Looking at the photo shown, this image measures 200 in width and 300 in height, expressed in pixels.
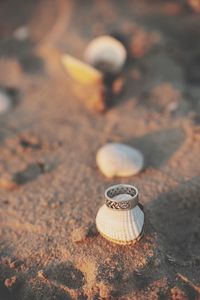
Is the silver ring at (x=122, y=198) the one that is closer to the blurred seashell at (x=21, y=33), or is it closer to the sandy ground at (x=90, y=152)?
the sandy ground at (x=90, y=152)

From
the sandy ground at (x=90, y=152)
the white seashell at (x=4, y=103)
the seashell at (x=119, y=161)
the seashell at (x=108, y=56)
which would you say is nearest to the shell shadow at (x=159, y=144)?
the sandy ground at (x=90, y=152)

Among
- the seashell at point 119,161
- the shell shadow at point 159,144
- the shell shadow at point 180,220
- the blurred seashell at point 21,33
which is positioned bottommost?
the shell shadow at point 159,144

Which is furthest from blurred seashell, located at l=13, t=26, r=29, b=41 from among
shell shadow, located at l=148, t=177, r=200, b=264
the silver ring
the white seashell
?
the silver ring

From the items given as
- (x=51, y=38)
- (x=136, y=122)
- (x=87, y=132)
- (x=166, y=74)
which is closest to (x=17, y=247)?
(x=87, y=132)

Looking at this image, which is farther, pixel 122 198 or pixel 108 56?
pixel 108 56

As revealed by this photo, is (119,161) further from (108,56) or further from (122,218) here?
(108,56)

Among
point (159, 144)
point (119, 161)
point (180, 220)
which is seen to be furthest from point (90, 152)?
point (180, 220)
